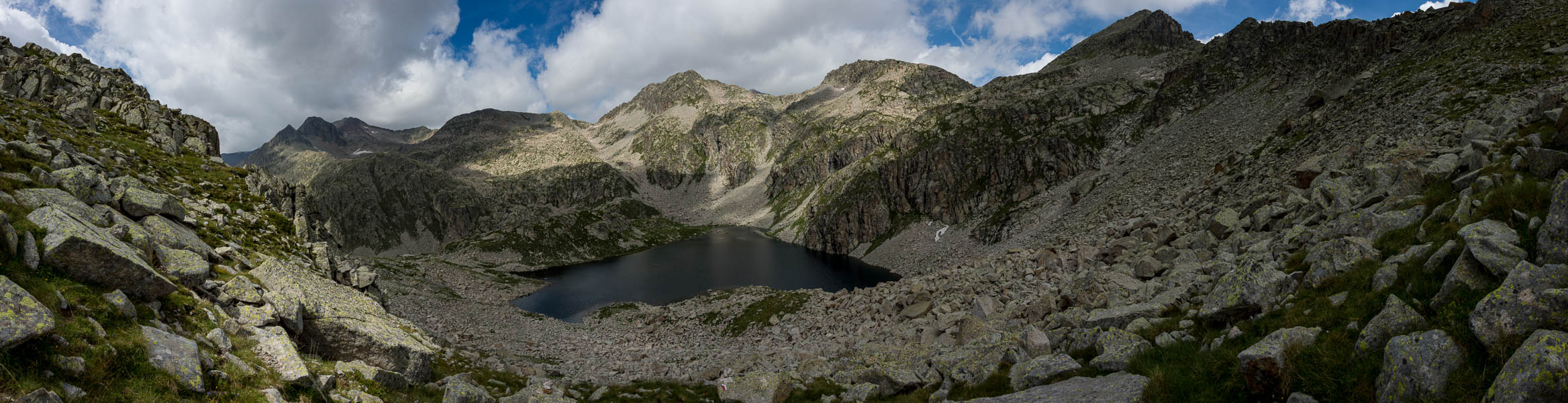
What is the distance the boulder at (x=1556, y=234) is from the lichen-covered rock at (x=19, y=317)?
21572 millimetres

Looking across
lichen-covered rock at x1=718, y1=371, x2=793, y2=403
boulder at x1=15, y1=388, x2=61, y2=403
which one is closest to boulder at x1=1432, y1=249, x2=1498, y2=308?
lichen-covered rock at x1=718, y1=371, x2=793, y2=403

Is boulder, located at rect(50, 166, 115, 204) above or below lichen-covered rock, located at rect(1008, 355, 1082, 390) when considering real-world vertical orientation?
above

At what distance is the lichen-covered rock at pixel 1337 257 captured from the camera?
11.4 m

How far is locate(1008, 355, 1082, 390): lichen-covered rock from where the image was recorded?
43.3ft

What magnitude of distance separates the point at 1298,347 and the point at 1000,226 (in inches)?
3557

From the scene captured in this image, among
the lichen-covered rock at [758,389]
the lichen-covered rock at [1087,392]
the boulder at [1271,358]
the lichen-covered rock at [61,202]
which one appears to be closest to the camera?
the boulder at [1271,358]

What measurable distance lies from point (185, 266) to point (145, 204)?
543 cm

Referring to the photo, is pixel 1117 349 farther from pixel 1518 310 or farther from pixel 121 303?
pixel 121 303

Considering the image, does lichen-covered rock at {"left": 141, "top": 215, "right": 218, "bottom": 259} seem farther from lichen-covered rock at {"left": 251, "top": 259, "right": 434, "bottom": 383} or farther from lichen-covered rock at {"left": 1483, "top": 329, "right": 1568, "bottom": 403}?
lichen-covered rock at {"left": 1483, "top": 329, "right": 1568, "bottom": 403}

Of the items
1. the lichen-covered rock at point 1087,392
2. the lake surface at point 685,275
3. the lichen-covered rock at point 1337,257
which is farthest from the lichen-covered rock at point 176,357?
the lake surface at point 685,275

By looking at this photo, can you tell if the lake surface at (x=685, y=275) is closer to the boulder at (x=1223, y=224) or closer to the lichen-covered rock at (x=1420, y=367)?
the boulder at (x=1223, y=224)

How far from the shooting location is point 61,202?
44.0 ft

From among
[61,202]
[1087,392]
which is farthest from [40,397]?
[1087,392]

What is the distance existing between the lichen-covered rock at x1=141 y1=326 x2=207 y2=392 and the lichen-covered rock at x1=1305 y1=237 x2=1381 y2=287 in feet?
73.8
